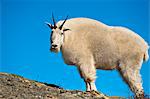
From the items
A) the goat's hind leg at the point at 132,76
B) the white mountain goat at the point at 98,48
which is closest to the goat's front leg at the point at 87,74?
the white mountain goat at the point at 98,48

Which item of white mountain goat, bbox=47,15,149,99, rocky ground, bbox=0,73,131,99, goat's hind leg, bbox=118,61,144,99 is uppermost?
white mountain goat, bbox=47,15,149,99

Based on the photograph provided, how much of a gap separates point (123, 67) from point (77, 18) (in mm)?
2767

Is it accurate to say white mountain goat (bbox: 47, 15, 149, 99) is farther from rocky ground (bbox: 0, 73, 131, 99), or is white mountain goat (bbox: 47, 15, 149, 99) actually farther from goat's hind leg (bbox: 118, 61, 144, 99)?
rocky ground (bbox: 0, 73, 131, 99)

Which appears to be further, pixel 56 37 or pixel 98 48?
pixel 98 48

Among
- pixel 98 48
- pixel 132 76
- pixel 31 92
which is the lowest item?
pixel 31 92

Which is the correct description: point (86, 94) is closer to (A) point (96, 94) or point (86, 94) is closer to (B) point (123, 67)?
(A) point (96, 94)

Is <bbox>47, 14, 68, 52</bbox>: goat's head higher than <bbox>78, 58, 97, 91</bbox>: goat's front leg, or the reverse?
<bbox>47, 14, 68, 52</bbox>: goat's head

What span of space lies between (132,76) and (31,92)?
547 cm

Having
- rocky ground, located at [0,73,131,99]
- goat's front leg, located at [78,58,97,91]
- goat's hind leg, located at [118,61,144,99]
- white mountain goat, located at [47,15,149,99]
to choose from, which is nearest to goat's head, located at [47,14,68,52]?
white mountain goat, located at [47,15,149,99]

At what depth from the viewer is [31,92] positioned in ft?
31.7

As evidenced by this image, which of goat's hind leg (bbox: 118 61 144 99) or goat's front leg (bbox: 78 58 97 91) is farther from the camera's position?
goat's hind leg (bbox: 118 61 144 99)

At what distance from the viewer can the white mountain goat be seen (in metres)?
13.1

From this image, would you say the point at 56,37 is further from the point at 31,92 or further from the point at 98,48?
the point at 31,92

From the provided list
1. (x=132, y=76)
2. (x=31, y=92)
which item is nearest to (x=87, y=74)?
(x=132, y=76)
